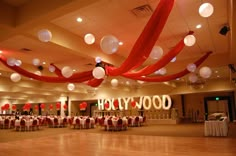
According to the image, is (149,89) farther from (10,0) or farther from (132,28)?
(10,0)

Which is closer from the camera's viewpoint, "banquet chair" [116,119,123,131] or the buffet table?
the buffet table

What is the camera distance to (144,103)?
16.8 metres

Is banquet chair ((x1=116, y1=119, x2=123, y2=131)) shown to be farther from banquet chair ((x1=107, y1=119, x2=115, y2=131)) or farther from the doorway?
the doorway

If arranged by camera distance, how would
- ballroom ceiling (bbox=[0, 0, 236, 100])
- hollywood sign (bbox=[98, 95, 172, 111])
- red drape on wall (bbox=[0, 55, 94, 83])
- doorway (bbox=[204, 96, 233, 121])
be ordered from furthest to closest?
doorway (bbox=[204, 96, 233, 121]), hollywood sign (bbox=[98, 95, 172, 111]), red drape on wall (bbox=[0, 55, 94, 83]), ballroom ceiling (bbox=[0, 0, 236, 100])

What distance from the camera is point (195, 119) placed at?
18266 mm

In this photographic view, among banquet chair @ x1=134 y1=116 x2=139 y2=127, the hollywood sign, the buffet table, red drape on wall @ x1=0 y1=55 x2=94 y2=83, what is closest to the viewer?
red drape on wall @ x1=0 y1=55 x2=94 y2=83

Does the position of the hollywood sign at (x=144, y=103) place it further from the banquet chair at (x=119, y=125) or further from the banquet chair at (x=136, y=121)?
the banquet chair at (x=119, y=125)

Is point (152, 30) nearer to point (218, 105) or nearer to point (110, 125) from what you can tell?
point (110, 125)

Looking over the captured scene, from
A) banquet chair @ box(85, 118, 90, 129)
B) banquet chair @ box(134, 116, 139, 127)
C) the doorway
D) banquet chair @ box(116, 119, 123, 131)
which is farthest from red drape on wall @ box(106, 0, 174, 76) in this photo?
the doorway

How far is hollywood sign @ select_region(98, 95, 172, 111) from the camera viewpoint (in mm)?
16281

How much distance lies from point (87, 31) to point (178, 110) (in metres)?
14.8

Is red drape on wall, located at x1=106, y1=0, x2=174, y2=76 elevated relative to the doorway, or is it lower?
elevated

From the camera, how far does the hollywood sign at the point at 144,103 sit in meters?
16.3

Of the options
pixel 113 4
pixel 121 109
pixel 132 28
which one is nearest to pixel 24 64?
pixel 132 28
